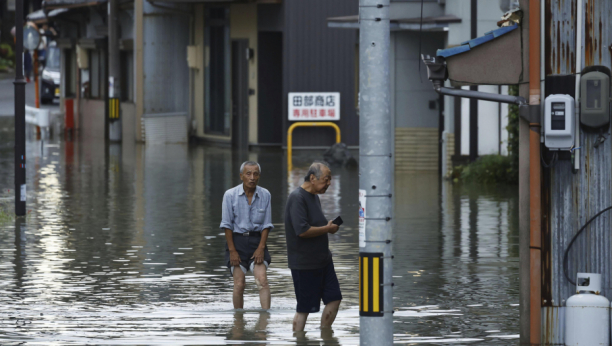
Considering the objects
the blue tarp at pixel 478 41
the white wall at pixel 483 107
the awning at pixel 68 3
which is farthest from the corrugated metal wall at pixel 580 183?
the awning at pixel 68 3

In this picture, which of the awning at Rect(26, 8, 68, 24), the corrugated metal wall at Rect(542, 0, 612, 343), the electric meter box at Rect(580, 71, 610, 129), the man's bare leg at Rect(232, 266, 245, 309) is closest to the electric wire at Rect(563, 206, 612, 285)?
the corrugated metal wall at Rect(542, 0, 612, 343)

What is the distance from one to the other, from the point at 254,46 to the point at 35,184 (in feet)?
33.1

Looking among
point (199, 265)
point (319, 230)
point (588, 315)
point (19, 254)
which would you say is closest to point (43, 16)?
point (19, 254)

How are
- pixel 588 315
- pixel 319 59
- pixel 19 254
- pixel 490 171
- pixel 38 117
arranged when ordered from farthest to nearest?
pixel 38 117 → pixel 319 59 → pixel 490 171 → pixel 19 254 → pixel 588 315

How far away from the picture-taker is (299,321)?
28.7 feet

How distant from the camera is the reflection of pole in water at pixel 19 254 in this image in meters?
11.2

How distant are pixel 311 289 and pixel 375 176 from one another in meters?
2.16

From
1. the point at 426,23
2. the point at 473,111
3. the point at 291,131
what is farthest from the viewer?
the point at 291,131

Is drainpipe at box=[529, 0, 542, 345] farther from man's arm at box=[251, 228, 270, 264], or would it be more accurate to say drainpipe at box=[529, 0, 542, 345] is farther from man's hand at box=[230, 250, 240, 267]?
man's hand at box=[230, 250, 240, 267]

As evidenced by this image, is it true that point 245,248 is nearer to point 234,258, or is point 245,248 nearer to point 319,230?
point 234,258

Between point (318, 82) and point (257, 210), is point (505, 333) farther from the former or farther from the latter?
point (318, 82)

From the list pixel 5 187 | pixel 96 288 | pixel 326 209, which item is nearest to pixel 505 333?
pixel 96 288

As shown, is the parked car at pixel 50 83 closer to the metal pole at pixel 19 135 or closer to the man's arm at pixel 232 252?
the metal pole at pixel 19 135

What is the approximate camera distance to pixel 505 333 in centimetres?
884
